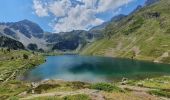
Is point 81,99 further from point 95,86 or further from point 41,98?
point 95,86

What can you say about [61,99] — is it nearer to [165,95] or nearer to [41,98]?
[41,98]

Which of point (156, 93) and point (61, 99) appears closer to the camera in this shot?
point (61, 99)

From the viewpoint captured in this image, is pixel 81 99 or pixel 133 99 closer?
pixel 81 99

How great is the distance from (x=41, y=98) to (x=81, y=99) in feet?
14.7

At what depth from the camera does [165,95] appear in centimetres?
4328

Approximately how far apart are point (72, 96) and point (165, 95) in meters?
17.8

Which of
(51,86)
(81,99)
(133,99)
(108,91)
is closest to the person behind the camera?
(81,99)

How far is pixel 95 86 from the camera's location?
37688 mm

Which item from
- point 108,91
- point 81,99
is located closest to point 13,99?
point 81,99

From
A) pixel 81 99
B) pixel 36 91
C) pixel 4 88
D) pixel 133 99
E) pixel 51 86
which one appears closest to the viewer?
pixel 81 99

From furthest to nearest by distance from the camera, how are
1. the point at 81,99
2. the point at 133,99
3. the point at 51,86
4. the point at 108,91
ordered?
the point at 51,86, the point at 108,91, the point at 133,99, the point at 81,99

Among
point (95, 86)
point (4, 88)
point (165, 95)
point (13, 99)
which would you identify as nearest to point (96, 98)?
point (95, 86)

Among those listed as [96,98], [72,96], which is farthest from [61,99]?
[96,98]

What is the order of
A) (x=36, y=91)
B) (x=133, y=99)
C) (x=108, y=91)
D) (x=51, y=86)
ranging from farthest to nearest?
(x=51, y=86)
(x=36, y=91)
(x=108, y=91)
(x=133, y=99)
